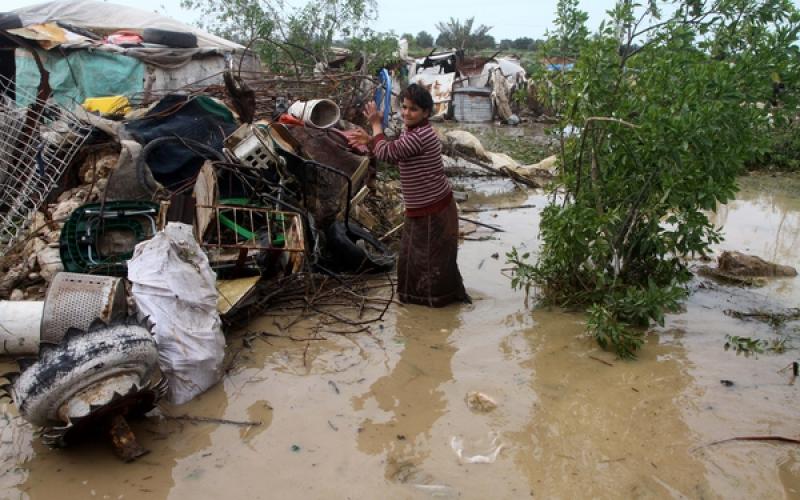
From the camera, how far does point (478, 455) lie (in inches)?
104

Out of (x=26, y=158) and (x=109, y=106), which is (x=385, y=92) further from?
(x=26, y=158)

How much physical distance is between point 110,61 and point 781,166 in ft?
39.5

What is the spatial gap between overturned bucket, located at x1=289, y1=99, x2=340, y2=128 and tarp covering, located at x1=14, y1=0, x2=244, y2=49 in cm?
661

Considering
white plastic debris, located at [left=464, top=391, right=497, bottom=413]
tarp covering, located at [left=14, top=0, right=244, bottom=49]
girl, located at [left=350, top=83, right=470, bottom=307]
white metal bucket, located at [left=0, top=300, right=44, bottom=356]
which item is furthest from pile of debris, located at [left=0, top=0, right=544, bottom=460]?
tarp covering, located at [left=14, top=0, right=244, bottom=49]

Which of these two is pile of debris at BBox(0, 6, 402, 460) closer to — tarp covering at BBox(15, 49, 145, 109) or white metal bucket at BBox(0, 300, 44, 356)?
white metal bucket at BBox(0, 300, 44, 356)

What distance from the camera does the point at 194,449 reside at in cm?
264

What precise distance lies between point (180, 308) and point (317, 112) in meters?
3.61

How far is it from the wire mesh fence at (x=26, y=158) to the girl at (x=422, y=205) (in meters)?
2.40

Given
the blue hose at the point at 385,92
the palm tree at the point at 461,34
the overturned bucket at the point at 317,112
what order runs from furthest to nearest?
the palm tree at the point at 461,34
the blue hose at the point at 385,92
the overturned bucket at the point at 317,112

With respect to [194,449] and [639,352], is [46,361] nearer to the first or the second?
[194,449]

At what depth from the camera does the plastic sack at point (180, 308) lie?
9.76 ft

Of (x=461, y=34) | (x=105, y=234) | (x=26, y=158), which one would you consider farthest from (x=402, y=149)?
(x=461, y=34)

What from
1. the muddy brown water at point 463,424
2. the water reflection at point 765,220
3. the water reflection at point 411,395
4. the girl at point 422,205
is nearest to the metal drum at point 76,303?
the muddy brown water at point 463,424

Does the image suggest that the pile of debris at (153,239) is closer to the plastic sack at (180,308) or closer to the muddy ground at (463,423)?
the plastic sack at (180,308)
